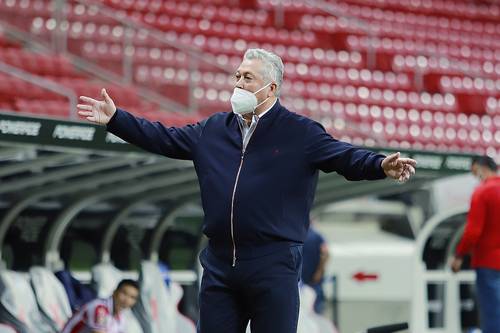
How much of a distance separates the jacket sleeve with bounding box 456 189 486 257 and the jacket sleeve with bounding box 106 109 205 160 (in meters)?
3.72

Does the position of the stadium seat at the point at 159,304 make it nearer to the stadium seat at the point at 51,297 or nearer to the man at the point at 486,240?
the stadium seat at the point at 51,297

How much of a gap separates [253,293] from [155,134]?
71 centimetres

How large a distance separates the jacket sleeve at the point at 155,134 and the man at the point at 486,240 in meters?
3.76

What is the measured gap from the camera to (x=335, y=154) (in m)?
4.55

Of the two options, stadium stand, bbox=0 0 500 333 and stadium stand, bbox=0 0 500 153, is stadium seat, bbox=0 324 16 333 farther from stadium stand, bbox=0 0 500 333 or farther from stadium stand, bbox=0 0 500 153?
stadium stand, bbox=0 0 500 153

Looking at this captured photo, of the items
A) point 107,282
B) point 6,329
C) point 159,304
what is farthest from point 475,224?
point 6,329

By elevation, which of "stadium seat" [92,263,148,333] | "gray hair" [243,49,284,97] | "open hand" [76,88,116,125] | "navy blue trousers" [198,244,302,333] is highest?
"gray hair" [243,49,284,97]

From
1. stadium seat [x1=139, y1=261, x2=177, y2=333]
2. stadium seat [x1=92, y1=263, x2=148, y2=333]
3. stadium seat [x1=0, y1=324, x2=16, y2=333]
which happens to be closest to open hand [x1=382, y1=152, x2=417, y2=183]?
stadium seat [x1=0, y1=324, x2=16, y2=333]

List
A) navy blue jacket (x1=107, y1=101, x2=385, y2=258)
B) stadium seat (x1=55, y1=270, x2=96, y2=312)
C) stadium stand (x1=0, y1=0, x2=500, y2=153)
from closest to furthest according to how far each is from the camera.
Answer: navy blue jacket (x1=107, y1=101, x2=385, y2=258) < stadium seat (x1=55, y1=270, x2=96, y2=312) < stadium stand (x1=0, y1=0, x2=500, y2=153)

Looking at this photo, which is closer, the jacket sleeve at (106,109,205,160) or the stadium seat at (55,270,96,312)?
the jacket sleeve at (106,109,205,160)

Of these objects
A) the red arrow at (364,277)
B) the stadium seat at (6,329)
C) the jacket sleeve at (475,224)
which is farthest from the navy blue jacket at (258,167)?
the red arrow at (364,277)

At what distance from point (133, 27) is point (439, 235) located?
10.7 feet

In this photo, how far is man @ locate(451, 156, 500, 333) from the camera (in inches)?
320

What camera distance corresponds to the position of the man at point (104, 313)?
288 inches
